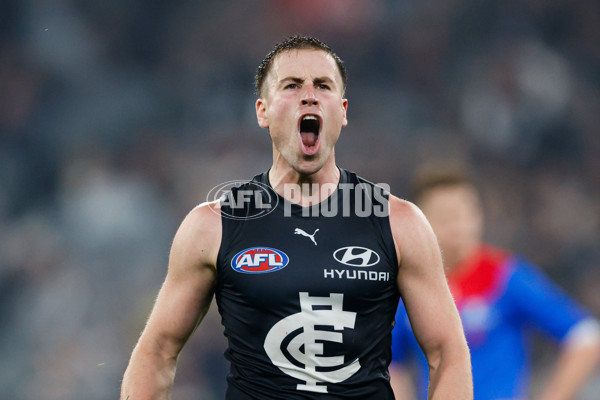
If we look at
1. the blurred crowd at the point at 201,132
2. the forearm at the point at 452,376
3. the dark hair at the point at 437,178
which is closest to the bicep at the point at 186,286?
the forearm at the point at 452,376

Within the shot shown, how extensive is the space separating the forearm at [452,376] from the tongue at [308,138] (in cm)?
86

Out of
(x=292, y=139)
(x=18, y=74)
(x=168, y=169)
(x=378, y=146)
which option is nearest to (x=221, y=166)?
(x=168, y=169)

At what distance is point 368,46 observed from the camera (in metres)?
9.08

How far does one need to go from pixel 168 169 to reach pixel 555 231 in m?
4.04

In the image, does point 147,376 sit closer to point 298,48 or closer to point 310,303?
point 310,303

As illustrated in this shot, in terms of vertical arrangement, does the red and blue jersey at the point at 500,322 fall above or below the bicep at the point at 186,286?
above

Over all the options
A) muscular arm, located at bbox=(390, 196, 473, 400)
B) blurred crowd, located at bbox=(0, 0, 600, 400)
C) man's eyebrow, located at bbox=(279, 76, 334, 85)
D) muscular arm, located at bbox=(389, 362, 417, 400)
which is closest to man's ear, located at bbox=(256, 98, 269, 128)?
man's eyebrow, located at bbox=(279, 76, 334, 85)

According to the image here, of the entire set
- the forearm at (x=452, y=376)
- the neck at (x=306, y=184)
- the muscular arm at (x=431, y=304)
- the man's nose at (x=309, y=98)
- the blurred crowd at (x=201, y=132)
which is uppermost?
the blurred crowd at (x=201, y=132)

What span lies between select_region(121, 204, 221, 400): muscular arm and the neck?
0.27 metres

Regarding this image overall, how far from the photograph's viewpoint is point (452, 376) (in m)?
2.69

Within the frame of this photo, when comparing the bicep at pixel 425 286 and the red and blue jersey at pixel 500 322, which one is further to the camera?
the red and blue jersey at pixel 500 322

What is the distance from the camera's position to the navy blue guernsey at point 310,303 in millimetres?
2689

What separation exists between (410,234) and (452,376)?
49 cm

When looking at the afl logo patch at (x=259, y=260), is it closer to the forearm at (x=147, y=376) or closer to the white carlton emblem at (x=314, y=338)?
the white carlton emblem at (x=314, y=338)
